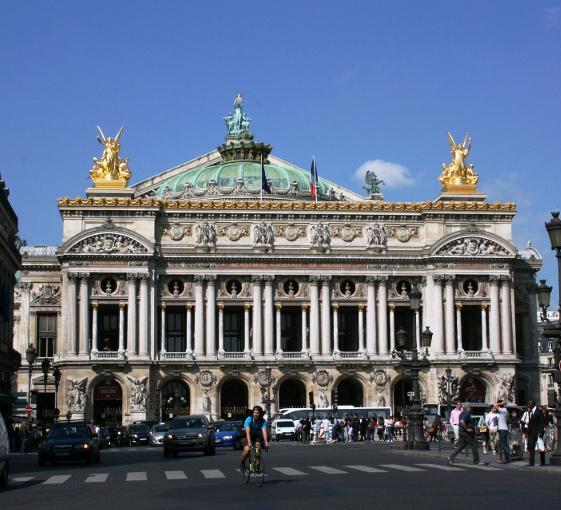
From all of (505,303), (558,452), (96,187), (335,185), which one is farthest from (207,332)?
(558,452)

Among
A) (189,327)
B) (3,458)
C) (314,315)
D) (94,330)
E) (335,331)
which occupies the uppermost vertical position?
(314,315)

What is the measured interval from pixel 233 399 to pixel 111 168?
73.3ft

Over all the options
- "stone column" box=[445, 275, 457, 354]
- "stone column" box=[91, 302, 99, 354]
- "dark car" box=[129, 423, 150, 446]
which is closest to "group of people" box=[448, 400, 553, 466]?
"dark car" box=[129, 423, 150, 446]

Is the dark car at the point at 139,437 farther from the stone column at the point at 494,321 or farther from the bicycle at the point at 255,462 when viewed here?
the bicycle at the point at 255,462

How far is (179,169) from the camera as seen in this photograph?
13775 cm

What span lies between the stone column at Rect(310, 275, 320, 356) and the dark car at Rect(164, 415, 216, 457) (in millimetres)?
46335

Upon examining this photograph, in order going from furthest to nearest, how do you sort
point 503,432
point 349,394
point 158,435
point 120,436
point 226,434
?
point 349,394 < point 120,436 < point 158,435 < point 226,434 < point 503,432

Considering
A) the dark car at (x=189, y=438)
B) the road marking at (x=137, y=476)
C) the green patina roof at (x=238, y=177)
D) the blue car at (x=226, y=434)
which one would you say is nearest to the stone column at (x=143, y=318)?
the green patina roof at (x=238, y=177)

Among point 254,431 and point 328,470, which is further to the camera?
point 328,470

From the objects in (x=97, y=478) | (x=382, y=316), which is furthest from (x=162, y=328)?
(x=97, y=478)

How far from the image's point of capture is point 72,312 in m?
100

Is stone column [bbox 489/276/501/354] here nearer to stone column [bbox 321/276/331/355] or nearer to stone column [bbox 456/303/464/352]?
stone column [bbox 456/303/464/352]

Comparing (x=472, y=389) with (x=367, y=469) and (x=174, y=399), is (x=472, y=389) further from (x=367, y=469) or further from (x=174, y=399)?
(x=367, y=469)

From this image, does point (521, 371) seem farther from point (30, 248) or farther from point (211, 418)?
point (30, 248)
